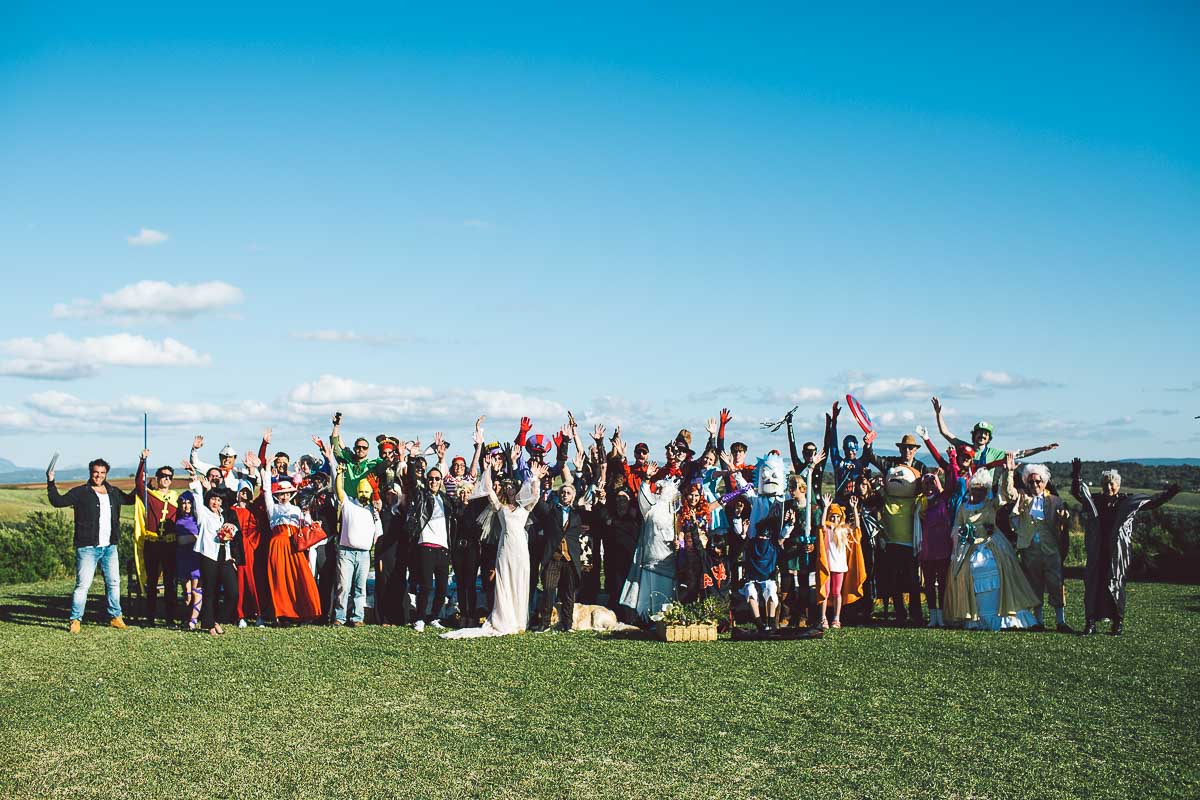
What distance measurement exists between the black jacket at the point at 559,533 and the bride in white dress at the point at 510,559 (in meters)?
0.22

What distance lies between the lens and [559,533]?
12.3 metres

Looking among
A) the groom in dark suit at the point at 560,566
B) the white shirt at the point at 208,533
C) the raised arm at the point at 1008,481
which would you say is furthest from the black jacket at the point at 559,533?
the raised arm at the point at 1008,481

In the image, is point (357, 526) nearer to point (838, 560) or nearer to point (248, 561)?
point (248, 561)

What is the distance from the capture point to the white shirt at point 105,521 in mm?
12602

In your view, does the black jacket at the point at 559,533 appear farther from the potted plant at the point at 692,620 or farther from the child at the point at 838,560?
the child at the point at 838,560

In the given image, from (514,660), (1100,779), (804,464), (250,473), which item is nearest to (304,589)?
(250,473)

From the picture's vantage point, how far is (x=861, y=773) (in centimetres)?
654

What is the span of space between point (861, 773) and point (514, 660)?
4374 mm

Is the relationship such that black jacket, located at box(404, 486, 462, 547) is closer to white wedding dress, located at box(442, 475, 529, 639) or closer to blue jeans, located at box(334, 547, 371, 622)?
blue jeans, located at box(334, 547, 371, 622)

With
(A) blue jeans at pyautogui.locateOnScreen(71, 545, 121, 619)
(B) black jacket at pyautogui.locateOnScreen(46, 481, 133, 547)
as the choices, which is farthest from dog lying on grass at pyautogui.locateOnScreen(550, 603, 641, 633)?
(B) black jacket at pyautogui.locateOnScreen(46, 481, 133, 547)

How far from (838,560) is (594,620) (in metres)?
2.83

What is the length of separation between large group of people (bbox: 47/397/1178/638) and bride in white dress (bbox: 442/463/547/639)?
0.08 feet

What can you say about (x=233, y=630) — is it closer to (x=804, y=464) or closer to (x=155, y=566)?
(x=155, y=566)

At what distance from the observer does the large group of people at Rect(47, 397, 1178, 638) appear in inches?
471
